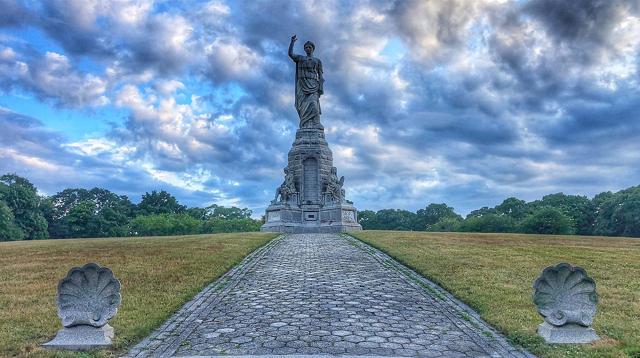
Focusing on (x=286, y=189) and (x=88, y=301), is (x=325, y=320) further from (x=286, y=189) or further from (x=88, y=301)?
(x=286, y=189)

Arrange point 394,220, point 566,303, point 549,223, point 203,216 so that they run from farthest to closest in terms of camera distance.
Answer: point 203,216 → point 394,220 → point 549,223 → point 566,303

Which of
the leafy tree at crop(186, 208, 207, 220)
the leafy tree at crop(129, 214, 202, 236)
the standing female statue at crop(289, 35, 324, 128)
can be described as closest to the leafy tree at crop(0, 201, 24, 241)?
the leafy tree at crop(129, 214, 202, 236)

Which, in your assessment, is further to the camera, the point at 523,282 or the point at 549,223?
the point at 549,223

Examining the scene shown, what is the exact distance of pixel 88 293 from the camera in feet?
25.4

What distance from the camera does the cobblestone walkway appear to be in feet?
24.4

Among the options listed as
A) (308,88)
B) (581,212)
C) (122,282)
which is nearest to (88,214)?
(308,88)

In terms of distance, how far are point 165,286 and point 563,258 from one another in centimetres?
1487

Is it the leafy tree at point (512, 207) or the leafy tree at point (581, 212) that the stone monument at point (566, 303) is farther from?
the leafy tree at point (512, 207)

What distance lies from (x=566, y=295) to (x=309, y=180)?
31.0 meters

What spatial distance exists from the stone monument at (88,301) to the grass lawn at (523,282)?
6.79 meters

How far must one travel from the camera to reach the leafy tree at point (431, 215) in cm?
8562

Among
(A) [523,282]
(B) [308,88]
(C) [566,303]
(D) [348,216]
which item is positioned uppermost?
(B) [308,88]

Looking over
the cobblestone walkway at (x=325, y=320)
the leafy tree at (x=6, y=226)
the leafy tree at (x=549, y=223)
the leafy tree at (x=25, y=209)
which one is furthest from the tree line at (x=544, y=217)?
the leafy tree at (x=6, y=226)

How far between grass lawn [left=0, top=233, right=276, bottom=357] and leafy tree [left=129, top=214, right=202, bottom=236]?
44.5 m
